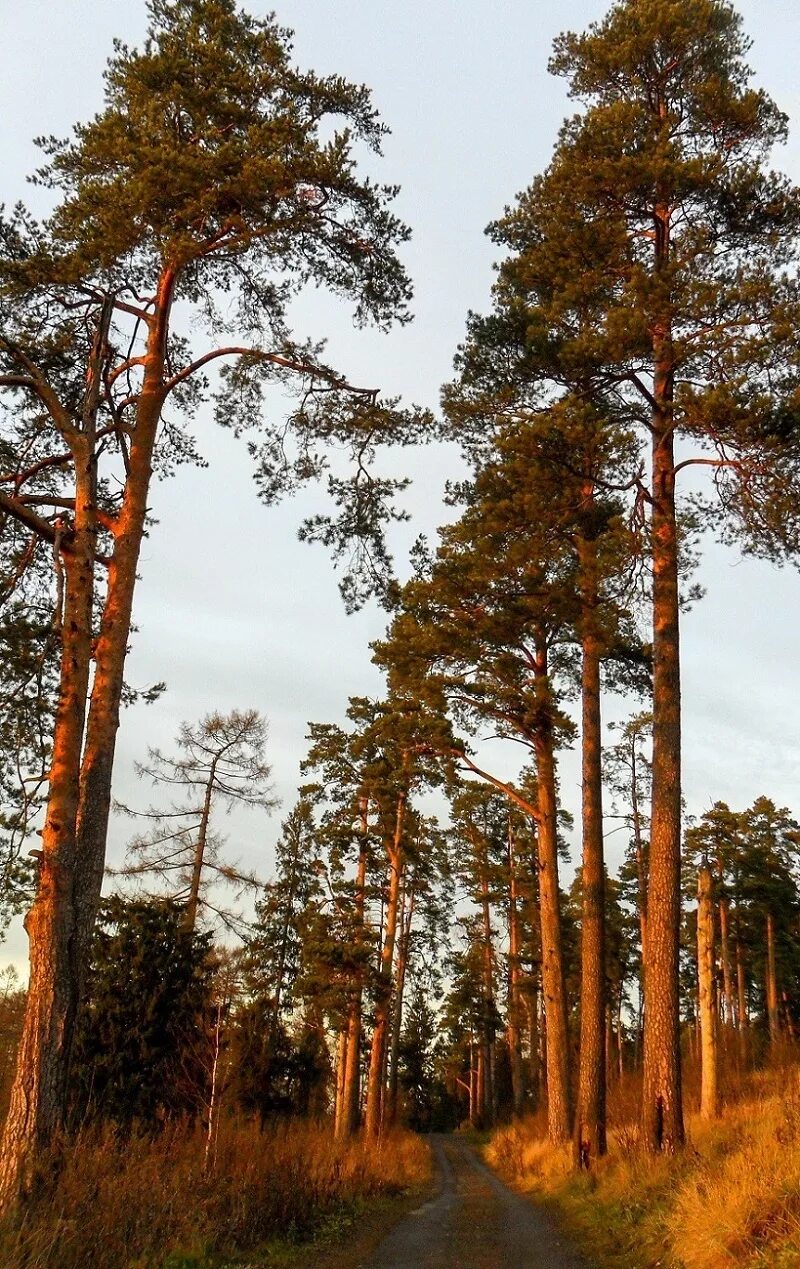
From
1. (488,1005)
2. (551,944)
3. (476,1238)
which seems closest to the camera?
(476,1238)

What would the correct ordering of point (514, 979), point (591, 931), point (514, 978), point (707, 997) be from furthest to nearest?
point (514, 978) → point (514, 979) → point (707, 997) → point (591, 931)

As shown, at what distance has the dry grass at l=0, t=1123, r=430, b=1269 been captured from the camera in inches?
251

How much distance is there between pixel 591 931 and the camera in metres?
16.4

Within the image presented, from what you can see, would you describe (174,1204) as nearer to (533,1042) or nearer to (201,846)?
(201,846)

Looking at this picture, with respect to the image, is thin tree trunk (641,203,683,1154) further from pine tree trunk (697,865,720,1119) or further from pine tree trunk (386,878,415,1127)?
pine tree trunk (386,878,415,1127)

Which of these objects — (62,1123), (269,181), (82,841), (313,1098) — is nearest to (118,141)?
(269,181)

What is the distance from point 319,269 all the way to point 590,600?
6611mm

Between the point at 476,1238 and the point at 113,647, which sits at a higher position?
the point at 113,647

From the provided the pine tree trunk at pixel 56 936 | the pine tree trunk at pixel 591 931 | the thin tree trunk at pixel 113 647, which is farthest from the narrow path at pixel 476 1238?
the thin tree trunk at pixel 113 647

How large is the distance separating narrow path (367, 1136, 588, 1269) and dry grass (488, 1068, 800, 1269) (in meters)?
0.44

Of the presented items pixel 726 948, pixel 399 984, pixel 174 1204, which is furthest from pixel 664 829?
pixel 726 948

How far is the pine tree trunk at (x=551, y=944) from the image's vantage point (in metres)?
18.3

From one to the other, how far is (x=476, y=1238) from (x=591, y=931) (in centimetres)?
622

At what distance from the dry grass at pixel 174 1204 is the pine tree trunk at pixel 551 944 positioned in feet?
18.3
